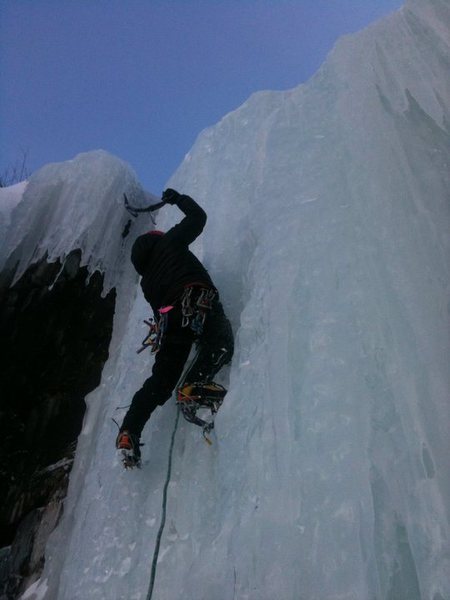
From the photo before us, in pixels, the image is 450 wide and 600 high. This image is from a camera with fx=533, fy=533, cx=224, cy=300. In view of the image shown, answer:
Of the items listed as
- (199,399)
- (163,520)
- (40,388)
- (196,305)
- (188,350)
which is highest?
(196,305)

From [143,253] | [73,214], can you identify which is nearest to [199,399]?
[143,253]

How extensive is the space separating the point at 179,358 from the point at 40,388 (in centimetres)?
223

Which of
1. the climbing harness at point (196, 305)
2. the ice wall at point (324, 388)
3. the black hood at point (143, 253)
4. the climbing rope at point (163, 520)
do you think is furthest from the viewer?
the black hood at point (143, 253)

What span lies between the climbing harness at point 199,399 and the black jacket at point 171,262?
447mm

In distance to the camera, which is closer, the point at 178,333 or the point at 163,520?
the point at 163,520

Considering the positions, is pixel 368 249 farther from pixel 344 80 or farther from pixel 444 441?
pixel 344 80

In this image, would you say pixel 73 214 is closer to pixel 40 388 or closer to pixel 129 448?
pixel 40 388

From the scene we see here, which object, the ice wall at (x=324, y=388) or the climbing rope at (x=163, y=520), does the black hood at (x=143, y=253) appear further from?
the climbing rope at (x=163, y=520)

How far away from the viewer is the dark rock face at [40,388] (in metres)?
3.38

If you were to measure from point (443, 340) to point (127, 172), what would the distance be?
13.7 ft

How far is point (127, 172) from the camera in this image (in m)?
5.36

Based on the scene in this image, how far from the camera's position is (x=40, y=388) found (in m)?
4.29

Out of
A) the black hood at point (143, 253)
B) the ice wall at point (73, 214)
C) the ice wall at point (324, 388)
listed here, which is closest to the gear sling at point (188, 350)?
the ice wall at point (324, 388)

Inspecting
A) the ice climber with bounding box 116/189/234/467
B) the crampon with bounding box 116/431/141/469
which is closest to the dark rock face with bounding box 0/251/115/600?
the crampon with bounding box 116/431/141/469
